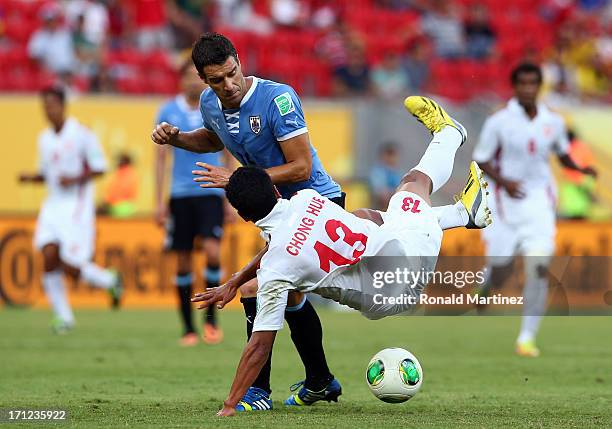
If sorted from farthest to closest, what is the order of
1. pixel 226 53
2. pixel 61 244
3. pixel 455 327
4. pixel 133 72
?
pixel 133 72
pixel 455 327
pixel 61 244
pixel 226 53

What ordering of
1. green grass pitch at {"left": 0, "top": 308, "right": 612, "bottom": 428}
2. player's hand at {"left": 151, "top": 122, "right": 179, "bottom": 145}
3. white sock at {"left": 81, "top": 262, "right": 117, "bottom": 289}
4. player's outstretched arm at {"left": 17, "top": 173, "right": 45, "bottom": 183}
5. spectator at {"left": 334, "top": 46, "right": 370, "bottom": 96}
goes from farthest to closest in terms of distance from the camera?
spectator at {"left": 334, "top": 46, "right": 370, "bottom": 96}
white sock at {"left": 81, "top": 262, "right": 117, "bottom": 289}
player's outstretched arm at {"left": 17, "top": 173, "right": 45, "bottom": 183}
player's hand at {"left": 151, "top": 122, "right": 179, "bottom": 145}
green grass pitch at {"left": 0, "top": 308, "right": 612, "bottom": 428}

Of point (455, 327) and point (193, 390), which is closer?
point (193, 390)

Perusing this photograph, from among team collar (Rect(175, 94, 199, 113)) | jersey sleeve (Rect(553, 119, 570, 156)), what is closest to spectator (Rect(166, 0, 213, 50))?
team collar (Rect(175, 94, 199, 113))

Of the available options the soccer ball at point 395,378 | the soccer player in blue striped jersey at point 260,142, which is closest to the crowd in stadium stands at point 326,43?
the soccer player in blue striped jersey at point 260,142

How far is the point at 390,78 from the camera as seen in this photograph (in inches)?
878

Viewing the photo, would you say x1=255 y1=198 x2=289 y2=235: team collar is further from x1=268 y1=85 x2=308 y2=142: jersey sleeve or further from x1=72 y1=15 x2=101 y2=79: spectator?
x1=72 y1=15 x2=101 y2=79: spectator

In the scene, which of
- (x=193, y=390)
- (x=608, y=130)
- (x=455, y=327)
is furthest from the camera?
(x=608, y=130)

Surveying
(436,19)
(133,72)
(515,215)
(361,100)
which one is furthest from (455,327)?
(436,19)

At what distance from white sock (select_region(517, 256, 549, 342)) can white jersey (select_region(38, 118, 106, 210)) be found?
503 cm

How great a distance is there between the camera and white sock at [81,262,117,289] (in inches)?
575

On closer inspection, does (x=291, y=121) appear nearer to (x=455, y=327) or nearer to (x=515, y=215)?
(x=515, y=215)

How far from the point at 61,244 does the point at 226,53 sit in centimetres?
744

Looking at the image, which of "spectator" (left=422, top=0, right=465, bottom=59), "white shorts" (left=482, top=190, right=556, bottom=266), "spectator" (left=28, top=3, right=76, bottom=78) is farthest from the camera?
"spectator" (left=422, top=0, right=465, bottom=59)

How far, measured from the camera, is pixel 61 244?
1403 cm
